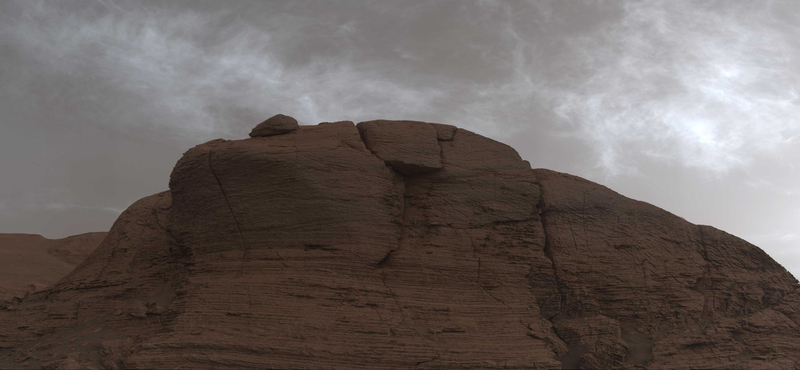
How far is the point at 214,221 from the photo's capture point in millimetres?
12758

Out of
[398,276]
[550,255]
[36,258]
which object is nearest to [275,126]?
[398,276]

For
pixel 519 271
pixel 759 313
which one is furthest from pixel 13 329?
pixel 759 313

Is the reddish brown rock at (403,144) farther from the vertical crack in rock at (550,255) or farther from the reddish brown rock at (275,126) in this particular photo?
the vertical crack in rock at (550,255)

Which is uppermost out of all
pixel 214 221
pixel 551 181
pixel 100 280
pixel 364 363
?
pixel 551 181

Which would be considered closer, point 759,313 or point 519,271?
point 519,271

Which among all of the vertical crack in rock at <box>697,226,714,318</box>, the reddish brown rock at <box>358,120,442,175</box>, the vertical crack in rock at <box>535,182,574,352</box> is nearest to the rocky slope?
the reddish brown rock at <box>358,120,442,175</box>

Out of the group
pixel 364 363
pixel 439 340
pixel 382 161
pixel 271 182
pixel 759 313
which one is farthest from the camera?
pixel 759 313

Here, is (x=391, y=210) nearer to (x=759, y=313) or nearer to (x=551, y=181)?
(x=551, y=181)

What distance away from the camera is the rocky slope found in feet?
62.5

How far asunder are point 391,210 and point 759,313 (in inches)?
352

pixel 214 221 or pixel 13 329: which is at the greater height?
pixel 214 221

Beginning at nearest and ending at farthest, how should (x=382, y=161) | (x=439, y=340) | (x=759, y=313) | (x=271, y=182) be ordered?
(x=439, y=340) → (x=271, y=182) → (x=382, y=161) → (x=759, y=313)

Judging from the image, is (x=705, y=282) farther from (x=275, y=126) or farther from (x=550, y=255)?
(x=275, y=126)

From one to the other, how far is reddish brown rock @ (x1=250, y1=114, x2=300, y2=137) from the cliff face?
112 mm
